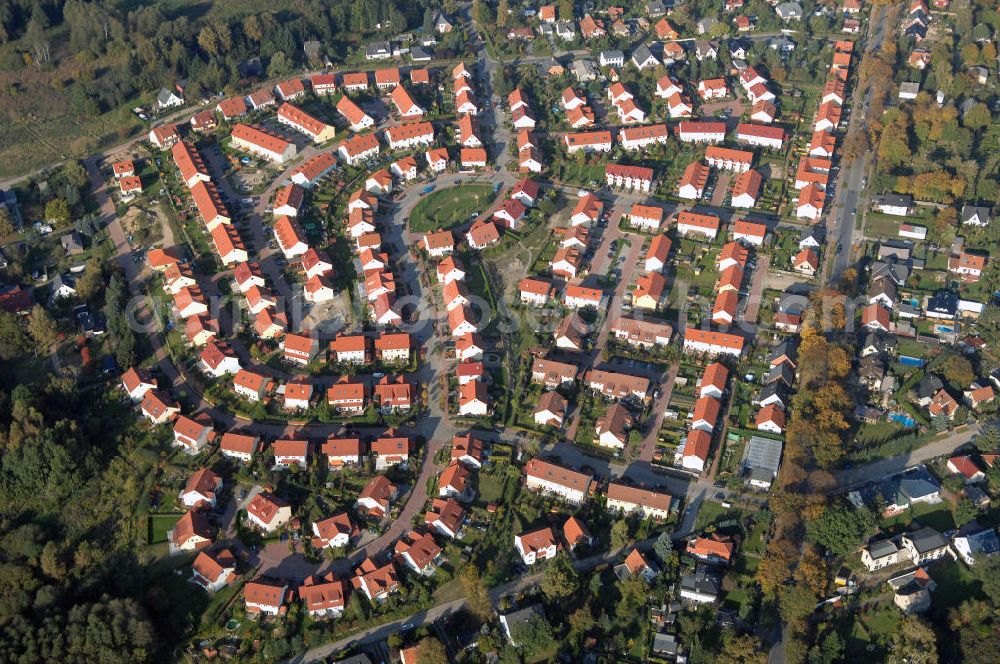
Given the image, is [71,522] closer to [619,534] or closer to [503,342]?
[503,342]

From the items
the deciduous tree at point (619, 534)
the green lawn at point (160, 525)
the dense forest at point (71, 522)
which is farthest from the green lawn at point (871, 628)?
the green lawn at point (160, 525)

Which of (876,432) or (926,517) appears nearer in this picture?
(926,517)

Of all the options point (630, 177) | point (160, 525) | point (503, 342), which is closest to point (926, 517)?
point (503, 342)

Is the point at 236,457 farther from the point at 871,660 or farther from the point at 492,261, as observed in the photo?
the point at 871,660

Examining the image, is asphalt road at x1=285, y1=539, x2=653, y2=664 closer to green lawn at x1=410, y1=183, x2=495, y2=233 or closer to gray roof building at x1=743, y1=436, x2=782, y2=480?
gray roof building at x1=743, y1=436, x2=782, y2=480

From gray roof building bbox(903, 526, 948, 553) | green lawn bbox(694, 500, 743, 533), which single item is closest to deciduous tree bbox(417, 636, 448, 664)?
green lawn bbox(694, 500, 743, 533)

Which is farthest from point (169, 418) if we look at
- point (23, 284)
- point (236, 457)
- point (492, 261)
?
point (492, 261)

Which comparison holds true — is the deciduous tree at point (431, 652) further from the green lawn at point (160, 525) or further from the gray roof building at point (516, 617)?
the green lawn at point (160, 525)
